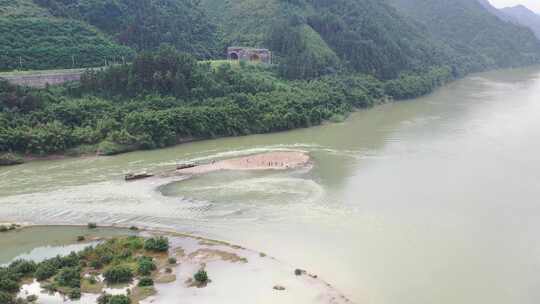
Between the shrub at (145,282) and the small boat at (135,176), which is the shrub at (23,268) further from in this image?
the small boat at (135,176)

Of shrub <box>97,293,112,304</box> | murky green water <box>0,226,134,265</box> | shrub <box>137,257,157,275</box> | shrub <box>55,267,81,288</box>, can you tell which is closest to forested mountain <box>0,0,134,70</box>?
murky green water <box>0,226,134,265</box>

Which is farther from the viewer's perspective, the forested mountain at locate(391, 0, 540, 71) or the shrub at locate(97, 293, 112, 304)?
the forested mountain at locate(391, 0, 540, 71)

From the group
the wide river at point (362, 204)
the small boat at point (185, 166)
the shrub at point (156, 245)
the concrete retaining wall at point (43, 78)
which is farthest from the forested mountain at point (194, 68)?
the shrub at point (156, 245)

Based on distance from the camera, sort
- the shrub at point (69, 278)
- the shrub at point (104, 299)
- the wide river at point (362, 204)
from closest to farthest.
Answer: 1. the shrub at point (104, 299)
2. the shrub at point (69, 278)
3. the wide river at point (362, 204)

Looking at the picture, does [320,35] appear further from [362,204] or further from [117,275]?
[117,275]

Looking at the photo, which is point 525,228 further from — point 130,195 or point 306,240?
point 130,195

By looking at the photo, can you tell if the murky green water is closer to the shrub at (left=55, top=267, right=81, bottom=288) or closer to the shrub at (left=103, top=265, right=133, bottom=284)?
the shrub at (left=55, top=267, right=81, bottom=288)
